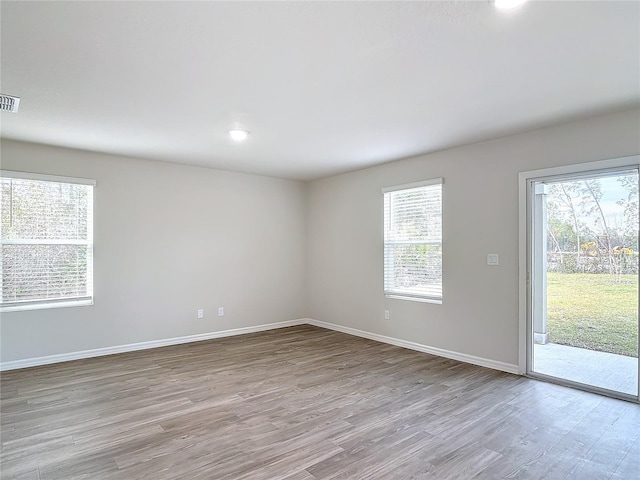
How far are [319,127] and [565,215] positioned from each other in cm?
270

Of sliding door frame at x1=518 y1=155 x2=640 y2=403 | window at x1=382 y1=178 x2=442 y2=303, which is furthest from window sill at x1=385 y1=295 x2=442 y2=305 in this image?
sliding door frame at x1=518 y1=155 x2=640 y2=403

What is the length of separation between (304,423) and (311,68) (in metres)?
2.64

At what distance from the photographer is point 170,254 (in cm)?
527

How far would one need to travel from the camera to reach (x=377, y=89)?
9.33ft

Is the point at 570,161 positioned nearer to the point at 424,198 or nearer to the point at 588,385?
the point at 424,198

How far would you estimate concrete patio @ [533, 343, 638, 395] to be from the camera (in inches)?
137

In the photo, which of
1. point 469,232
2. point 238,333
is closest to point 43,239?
point 238,333

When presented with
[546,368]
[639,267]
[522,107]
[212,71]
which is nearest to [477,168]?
[522,107]

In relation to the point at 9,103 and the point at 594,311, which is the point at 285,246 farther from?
the point at 594,311

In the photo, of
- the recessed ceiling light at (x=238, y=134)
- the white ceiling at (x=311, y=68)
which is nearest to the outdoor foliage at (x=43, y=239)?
the white ceiling at (x=311, y=68)

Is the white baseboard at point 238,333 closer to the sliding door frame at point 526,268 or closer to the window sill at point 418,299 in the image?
the sliding door frame at point 526,268

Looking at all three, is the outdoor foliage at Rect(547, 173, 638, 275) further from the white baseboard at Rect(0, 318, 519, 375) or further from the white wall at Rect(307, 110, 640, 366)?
the white baseboard at Rect(0, 318, 519, 375)

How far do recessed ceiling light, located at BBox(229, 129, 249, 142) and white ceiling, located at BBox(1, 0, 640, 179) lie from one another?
0.11 metres

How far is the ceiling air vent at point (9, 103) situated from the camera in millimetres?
2936
